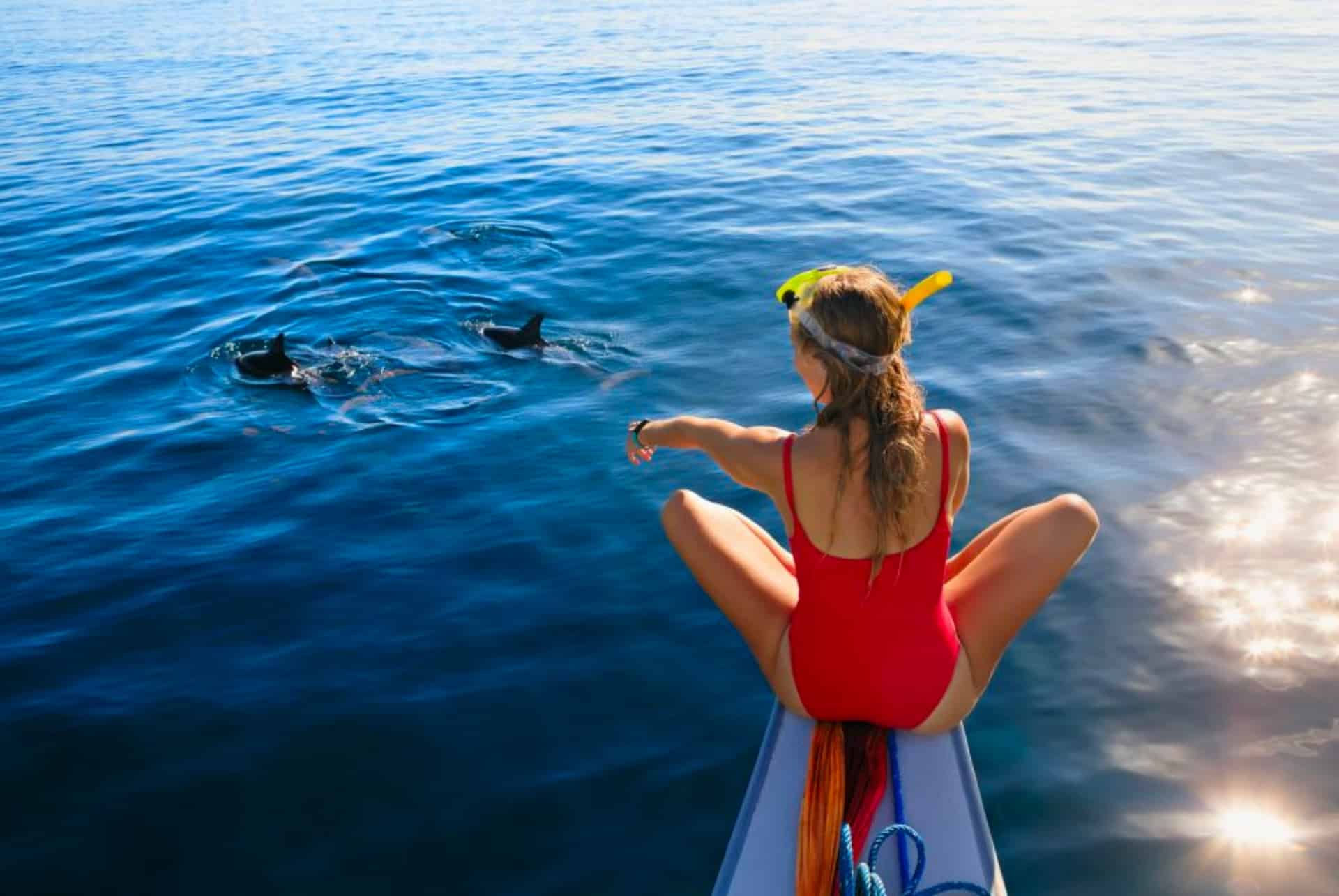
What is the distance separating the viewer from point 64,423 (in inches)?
353

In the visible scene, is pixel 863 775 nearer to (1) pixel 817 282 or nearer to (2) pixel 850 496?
(2) pixel 850 496

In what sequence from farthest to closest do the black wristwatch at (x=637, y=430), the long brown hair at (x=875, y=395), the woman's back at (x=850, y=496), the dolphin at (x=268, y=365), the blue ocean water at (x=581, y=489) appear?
1. the dolphin at (x=268, y=365)
2. the black wristwatch at (x=637, y=430)
3. the blue ocean water at (x=581, y=489)
4. the woman's back at (x=850, y=496)
5. the long brown hair at (x=875, y=395)

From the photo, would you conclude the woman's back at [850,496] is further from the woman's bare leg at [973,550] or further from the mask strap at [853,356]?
→ the woman's bare leg at [973,550]

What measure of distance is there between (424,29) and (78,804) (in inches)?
1547

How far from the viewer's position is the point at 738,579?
4.58 metres

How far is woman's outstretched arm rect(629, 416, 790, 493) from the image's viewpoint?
415cm

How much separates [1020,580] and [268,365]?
719 centimetres

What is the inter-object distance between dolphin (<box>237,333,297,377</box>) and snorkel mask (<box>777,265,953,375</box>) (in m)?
6.42

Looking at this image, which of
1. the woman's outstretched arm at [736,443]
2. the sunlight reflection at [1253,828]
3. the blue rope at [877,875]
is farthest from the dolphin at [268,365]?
the sunlight reflection at [1253,828]

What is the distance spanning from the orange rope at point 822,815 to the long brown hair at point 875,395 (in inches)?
29.1

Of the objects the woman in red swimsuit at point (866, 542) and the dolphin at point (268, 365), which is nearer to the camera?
the woman in red swimsuit at point (866, 542)

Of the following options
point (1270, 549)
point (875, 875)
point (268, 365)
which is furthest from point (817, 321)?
point (268, 365)

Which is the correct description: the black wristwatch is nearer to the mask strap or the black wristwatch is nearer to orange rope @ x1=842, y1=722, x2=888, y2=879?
the mask strap

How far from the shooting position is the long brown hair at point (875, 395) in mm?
3861
